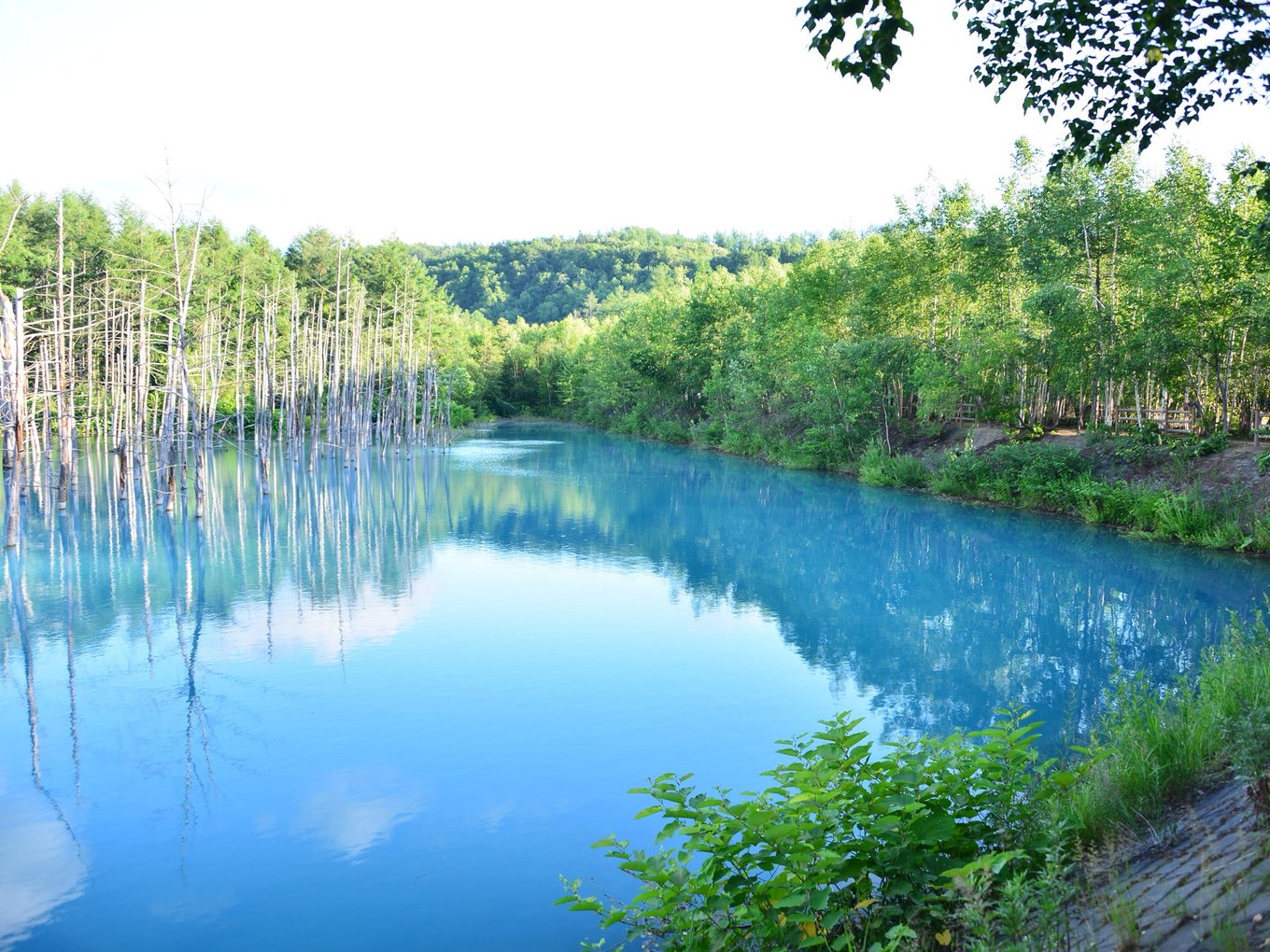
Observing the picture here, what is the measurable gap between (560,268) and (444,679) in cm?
11251

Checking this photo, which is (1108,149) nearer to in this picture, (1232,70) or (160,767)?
(1232,70)

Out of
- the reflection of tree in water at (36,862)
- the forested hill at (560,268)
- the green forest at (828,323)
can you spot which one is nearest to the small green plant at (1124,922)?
the reflection of tree in water at (36,862)

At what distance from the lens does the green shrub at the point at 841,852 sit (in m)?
3.70

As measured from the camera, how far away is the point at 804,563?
55.8ft

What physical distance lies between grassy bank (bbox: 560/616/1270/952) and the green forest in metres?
4.98

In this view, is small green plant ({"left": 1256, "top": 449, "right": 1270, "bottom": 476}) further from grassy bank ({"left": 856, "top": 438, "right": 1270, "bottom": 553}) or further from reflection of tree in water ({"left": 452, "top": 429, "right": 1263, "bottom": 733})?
reflection of tree in water ({"left": 452, "top": 429, "right": 1263, "bottom": 733})

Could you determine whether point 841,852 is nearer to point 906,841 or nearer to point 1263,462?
point 906,841

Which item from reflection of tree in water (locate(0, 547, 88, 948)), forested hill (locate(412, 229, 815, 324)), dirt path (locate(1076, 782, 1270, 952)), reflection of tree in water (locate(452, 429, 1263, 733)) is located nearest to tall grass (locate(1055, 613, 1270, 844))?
dirt path (locate(1076, 782, 1270, 952))

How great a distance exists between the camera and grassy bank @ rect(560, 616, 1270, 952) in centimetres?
360

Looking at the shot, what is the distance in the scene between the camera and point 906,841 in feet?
13.3

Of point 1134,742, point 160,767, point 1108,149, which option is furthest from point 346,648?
point 1108,149

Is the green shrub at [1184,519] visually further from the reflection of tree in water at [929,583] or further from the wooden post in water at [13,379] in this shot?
the wooden post in water at [13,379]

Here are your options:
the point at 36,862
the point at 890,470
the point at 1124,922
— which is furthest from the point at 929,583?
the point at 890,470

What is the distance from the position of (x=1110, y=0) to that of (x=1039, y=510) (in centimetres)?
1810
